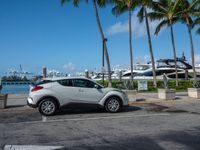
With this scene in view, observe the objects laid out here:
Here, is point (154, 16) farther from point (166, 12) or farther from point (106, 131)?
point (106, 131)

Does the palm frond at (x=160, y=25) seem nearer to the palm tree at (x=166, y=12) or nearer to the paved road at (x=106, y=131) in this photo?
the palm tree at (x=166, y=12)

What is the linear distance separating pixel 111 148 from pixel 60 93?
5.40m

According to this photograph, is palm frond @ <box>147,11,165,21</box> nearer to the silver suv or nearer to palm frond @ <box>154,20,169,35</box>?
palm frond @ <box>154,20,169,35</box>

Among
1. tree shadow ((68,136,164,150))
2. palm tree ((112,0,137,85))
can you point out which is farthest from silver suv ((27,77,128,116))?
palm tree ((112,0,137,85))

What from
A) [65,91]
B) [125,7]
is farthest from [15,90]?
[65,91]

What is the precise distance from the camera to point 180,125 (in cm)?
873

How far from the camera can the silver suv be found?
10.9 metres

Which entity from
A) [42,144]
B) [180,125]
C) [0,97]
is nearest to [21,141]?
[42,144]

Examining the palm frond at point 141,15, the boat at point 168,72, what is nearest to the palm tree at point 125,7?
the palm frond at point 141,15

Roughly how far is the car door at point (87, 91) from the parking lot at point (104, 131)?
822 mm

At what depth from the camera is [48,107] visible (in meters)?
11.0

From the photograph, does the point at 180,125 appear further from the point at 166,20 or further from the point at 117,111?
the point at 166,20

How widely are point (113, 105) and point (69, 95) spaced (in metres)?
1.96

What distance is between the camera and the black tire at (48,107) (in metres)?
10.9
